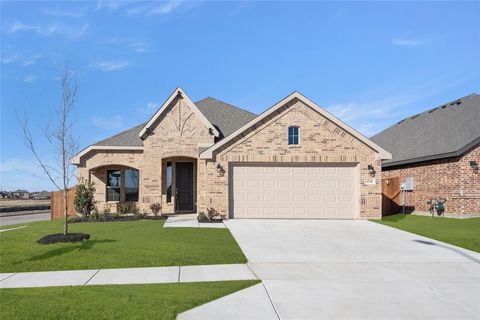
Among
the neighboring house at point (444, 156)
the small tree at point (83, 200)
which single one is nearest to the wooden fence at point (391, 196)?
the neighboring house at point (444, 156)

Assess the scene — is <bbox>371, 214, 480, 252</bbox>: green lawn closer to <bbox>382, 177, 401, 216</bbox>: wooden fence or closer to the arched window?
<bbox>382, 177, 401, 216</bbox>: wooden fence

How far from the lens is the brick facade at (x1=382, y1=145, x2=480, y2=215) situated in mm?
18312

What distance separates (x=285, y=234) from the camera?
43.0 feet

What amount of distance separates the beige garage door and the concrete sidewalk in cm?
876

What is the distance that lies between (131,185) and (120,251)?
12000mm

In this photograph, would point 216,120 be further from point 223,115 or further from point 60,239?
point 60,239

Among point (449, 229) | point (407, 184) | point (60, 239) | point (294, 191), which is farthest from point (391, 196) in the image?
point (60, 239)

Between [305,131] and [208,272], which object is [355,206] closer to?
[305,131]

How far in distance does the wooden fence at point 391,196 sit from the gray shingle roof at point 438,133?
166 cm

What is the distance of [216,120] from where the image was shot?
883 inches

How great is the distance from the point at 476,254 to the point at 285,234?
5.55m

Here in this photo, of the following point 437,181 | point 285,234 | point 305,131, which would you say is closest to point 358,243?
point 285,234

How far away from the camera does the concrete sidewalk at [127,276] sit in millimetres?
7219

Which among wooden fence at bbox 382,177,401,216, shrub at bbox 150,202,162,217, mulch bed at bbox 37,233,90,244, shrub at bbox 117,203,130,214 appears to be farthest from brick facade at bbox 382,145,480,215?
mulch bed at bbox 37,233,90,244
